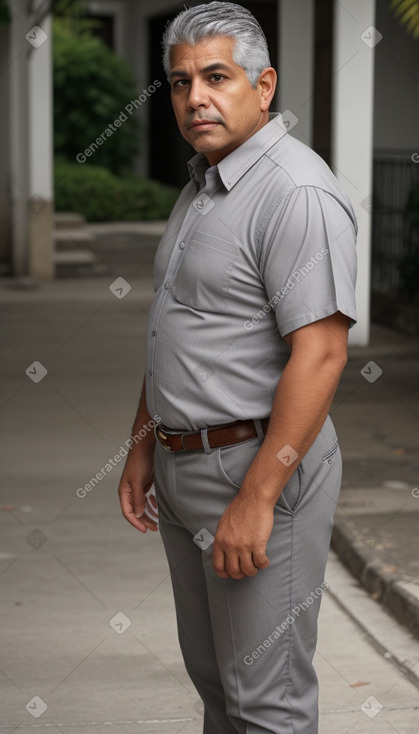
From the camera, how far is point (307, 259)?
2.26 m

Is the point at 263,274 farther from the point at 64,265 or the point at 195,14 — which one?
the point at 64,265

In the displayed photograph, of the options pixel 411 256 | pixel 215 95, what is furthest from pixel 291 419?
pixel 411 256

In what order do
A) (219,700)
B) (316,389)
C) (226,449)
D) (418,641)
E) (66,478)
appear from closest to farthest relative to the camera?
(316,389) → (226,449) → (219,700) → (418,641) → (66,478)

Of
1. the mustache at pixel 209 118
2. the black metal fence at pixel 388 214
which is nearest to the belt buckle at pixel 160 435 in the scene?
the mustache at pixel 209 118

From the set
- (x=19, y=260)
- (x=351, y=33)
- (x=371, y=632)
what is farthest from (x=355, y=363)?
(x=19, y=260)

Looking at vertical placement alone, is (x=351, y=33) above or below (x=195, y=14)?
below

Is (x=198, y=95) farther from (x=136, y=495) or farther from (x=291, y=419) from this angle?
(x=136, y=495)

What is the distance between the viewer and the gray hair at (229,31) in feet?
7.63

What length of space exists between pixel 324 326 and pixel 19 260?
41.7 ft

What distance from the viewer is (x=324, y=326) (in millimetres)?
2273

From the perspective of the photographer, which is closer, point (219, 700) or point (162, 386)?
point (162, 386)

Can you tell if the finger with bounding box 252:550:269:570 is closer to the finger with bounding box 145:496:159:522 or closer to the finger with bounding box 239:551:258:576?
the finger with bounding box 239:551:258:576

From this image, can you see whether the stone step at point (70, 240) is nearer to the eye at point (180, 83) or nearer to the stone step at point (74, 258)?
the stone step at point (74, 258)

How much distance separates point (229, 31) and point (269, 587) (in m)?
1.08
